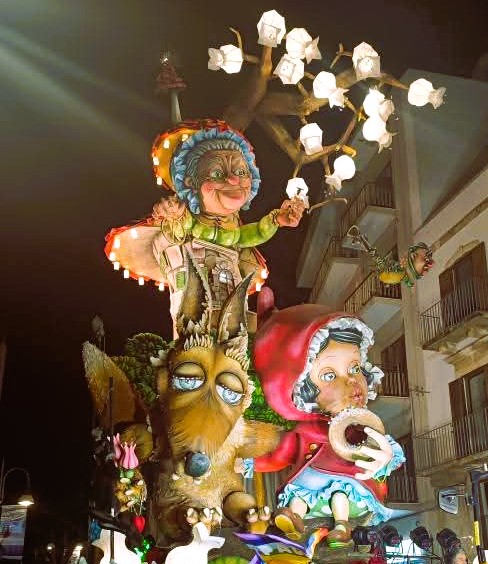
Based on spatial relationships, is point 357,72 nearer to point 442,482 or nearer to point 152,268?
point 152,268

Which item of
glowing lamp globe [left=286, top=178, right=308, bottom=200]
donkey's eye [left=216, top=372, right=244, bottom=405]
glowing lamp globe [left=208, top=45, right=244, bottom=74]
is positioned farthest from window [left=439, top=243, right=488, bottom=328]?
donkey's eye [left=216, top=372, right=244, bottom=405]

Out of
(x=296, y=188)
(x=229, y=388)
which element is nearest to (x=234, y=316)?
(x=229, y=388)

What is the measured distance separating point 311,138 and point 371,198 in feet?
29.0

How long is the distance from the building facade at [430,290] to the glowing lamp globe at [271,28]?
602 centimetres

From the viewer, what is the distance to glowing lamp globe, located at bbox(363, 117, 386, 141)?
26.9ft

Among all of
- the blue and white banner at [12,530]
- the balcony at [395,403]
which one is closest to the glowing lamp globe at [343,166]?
the balcony at [395,403]

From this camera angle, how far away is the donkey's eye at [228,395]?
6.38 metres

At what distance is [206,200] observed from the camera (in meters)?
7.41

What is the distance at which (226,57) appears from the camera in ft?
26.9

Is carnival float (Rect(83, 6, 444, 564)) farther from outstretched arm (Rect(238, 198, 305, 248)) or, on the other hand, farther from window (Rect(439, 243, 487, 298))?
window (Rect(439, 243, 487, 298))

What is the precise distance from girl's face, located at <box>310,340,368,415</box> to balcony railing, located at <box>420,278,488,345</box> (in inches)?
258

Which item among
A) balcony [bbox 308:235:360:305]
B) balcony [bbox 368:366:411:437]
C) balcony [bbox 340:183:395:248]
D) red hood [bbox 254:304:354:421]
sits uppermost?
balcony [bbox 340:183:395:248]

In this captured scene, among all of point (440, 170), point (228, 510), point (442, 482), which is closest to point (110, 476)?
point (228, 510)

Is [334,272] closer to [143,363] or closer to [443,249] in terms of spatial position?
[443,249]
